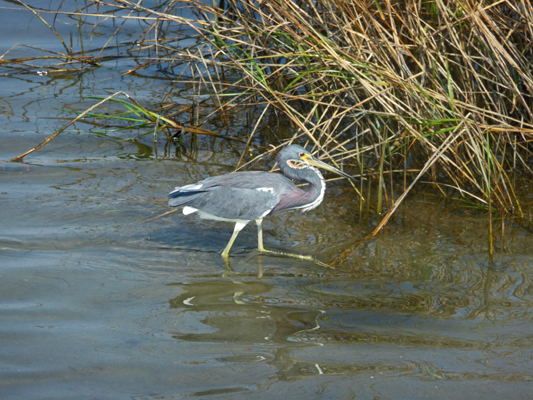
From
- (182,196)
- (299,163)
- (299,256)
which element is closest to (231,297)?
(299,256)

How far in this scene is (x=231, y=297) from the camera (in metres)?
4.38

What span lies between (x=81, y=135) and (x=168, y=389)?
4471mm

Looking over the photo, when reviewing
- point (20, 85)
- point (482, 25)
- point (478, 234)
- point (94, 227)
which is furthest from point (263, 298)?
point (20, 85)

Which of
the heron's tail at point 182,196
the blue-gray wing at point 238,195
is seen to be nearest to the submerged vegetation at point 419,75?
the blue-gray wing at point 238,195

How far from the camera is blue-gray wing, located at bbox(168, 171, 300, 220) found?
504 cm

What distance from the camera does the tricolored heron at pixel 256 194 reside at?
505cm

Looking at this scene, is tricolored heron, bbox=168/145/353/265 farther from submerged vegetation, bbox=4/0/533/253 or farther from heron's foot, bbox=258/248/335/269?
submerged vegetation, bbox=4/0/533/253

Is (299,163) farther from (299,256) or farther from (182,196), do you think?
(182,196)

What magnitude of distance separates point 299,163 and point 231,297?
4.52ft

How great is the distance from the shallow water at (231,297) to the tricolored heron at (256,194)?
Answer: 1.03ft

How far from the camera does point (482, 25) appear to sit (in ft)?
15.7

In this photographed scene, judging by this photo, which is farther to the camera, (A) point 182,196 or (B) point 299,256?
(A) point 182,196

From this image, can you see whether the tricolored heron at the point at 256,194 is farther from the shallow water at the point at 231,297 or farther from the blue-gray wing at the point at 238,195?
the shallow water at the point at 231,297

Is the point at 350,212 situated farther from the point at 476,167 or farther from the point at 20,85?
the point at 20,85
